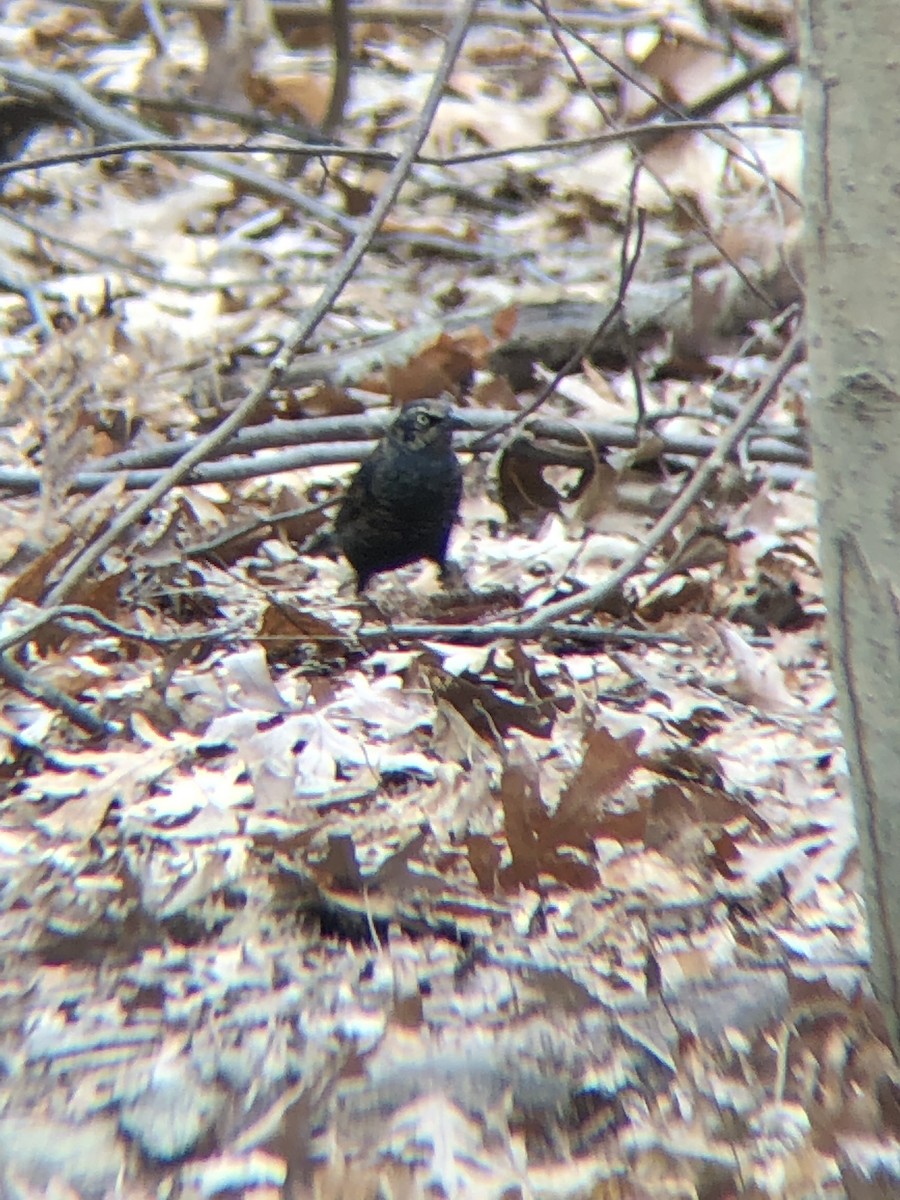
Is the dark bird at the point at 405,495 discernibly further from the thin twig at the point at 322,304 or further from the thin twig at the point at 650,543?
the thin twig at the point at 322,304

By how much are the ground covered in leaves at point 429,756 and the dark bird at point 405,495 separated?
0.15 m

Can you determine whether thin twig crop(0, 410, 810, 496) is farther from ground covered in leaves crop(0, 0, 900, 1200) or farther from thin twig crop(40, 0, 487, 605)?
thin twig crop(40, 0, 487, 605)

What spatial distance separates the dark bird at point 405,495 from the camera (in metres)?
3.22

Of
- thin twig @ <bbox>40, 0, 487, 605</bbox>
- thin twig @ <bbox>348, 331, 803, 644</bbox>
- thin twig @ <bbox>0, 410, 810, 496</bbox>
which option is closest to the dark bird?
thin twig @ <bbox>0, 410, 810, 496</bbox>

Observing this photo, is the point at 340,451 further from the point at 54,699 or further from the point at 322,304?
the point at 54,699

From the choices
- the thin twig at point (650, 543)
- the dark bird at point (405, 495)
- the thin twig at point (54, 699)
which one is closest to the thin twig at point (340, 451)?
the dark bird at point (405, 495)

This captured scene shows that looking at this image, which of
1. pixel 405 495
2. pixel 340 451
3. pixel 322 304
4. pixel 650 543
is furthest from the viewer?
pixel 340 451

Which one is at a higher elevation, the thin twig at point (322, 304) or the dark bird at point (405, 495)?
the thin twig at point (322, 304)

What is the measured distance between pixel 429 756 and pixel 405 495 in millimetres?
919

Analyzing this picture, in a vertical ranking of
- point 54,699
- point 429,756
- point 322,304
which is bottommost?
point 429,756

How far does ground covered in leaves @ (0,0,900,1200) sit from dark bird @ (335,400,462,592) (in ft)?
0.49

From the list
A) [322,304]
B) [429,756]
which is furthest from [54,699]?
[322,304]

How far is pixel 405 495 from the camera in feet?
10.6

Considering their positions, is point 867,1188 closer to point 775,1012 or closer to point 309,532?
point 775,1012
